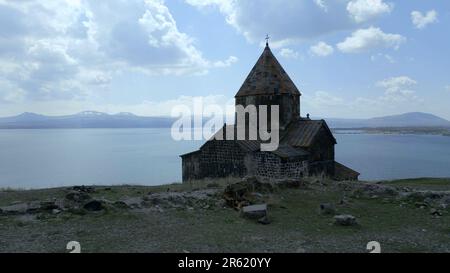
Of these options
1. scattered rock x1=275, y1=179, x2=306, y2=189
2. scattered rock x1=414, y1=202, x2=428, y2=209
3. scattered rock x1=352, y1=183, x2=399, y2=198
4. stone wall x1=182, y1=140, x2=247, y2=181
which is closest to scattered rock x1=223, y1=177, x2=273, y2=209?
scattered rock x1=275, y1=179, x2=306, y2=189

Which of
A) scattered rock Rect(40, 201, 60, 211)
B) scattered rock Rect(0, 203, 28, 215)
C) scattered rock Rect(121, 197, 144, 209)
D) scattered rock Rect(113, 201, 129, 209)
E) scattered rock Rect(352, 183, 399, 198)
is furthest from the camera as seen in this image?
scattered rock Rect(352, 183, 399, 198)

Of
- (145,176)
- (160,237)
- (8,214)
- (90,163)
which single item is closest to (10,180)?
(145,176)

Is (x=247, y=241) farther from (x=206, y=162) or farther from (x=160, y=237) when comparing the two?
(x=206, y=162)

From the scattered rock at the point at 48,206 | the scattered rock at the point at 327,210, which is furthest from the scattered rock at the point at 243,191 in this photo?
the scattered rock at the point at 48,206

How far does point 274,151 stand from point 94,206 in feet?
37.0

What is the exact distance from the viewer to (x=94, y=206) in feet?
36.9

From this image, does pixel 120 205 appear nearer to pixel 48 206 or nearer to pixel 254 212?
pixel 48 206

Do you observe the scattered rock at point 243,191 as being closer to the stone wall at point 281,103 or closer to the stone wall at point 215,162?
the stone wall at point 215,162

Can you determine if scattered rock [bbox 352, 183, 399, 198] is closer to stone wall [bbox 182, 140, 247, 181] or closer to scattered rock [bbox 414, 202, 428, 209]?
scattered rock [bbox 414, 202, 428, 209]

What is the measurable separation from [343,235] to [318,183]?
728 centimetres

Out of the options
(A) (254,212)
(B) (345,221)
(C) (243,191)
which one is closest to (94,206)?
(A) (254,212)

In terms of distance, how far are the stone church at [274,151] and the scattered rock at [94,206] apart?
10.8 m

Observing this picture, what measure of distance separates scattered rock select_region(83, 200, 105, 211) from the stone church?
10.8 m

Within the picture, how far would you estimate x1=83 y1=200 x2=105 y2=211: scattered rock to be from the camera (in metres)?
11.2
